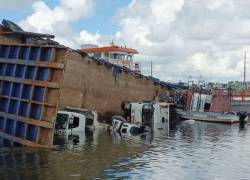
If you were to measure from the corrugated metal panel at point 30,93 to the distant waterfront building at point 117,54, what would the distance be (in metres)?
30.0

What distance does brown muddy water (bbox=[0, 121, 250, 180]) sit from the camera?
16.8 meters

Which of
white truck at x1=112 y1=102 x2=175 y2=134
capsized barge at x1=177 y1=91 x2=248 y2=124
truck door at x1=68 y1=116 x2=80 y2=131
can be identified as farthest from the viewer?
capsized barge at x1=177 y1=91 x2=248 y2=124

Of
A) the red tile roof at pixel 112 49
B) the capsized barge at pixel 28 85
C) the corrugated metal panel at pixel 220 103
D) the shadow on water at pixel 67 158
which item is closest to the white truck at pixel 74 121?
the shadow on water at pixel 67 158

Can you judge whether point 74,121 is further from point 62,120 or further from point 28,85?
point 28,85

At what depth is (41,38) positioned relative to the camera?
2683 cm

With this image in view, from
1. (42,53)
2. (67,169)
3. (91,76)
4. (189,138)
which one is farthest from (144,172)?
(91,76)

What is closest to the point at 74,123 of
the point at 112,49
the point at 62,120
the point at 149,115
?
the point at 62,120

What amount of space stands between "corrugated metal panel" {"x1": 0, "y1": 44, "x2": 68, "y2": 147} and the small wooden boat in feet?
104

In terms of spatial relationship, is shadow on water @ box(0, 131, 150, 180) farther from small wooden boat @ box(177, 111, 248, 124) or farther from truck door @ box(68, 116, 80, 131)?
small wooden boat @ box(177, 111, 248, 124)

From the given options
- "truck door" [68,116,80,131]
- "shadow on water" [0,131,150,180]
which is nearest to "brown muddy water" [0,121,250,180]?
"shadow on water" [0,131,150,180]

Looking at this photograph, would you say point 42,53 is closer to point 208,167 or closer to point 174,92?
point 208,167

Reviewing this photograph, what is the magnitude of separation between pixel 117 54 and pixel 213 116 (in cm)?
1342

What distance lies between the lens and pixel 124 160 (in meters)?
20.2

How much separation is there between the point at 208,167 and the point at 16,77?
10616 millimetres
